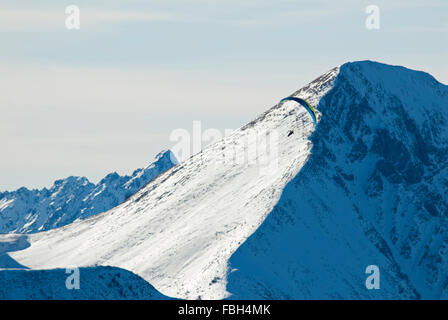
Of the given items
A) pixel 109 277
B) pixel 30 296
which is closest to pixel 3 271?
pixel 30 296

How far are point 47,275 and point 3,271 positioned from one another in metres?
7.24
